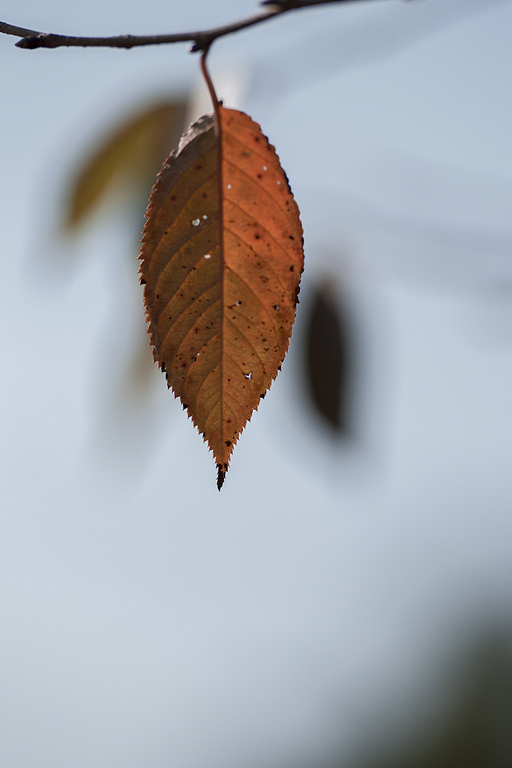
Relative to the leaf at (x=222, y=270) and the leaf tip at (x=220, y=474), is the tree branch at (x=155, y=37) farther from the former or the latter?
the leaf tip at (x=220, y=474)

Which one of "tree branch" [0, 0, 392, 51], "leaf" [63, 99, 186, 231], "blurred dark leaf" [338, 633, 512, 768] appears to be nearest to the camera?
"tree branch" [0, 0, 392, 51]

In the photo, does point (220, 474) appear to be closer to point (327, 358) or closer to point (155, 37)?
point (155, 37)

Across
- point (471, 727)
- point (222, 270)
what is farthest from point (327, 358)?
point (471, 727)

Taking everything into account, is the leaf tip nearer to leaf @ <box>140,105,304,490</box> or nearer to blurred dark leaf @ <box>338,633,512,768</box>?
leaf @ <box>140,105,304,490</box>

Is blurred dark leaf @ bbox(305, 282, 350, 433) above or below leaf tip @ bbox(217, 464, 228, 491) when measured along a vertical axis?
above

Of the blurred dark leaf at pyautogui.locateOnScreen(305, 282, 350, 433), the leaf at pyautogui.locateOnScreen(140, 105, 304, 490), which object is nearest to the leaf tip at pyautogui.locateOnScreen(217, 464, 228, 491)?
the leaf at pyautogui.locateOnScreen(140, 105, 304, 490)

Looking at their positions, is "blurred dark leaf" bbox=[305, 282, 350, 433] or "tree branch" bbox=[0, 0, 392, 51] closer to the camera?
"tree branch" bbox=[0, 0, 392, 51]

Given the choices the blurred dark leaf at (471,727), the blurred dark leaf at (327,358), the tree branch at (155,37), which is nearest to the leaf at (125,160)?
the blurred dark leaf at (327,358)

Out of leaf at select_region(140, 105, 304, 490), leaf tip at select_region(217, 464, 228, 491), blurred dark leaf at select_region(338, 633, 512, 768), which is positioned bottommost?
blurred dark leaf at select_region(338, 633, 512, 768)
